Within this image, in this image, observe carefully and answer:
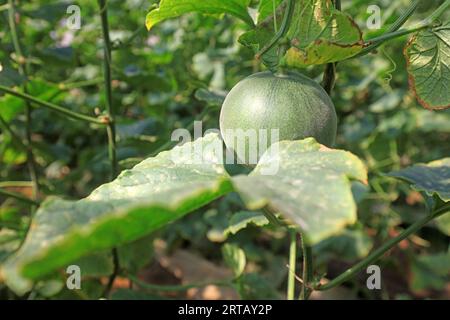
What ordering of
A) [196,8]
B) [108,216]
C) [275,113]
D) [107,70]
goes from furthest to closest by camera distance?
[107,70] < [196,8] < [275,113] < [108,216]

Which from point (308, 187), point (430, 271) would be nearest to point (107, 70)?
point (308, 187)

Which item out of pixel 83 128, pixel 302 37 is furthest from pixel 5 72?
pixel 83 128

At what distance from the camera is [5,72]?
132 cm

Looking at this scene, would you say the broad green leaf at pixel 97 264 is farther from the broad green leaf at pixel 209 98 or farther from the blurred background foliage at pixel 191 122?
the broad green leaf at pixel 209 98

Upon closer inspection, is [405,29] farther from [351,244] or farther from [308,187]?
[351,244]

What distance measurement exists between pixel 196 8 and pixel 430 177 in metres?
0.60

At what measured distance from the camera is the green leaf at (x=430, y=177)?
99 cm

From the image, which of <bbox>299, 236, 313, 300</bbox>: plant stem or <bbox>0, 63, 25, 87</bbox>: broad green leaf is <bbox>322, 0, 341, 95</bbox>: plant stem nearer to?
<bbox>299, 236, 313, 300</bbox>: plant stem

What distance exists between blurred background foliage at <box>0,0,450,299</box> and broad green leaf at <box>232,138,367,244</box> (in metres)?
0.95

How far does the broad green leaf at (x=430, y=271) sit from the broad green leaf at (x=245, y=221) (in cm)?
151

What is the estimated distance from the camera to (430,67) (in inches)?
36.6

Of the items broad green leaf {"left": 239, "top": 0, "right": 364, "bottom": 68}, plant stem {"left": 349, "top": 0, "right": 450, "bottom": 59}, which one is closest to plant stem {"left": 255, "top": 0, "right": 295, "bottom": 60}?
broad green leaf {"left": 239, "top": 0, "right": 364, "bottom": 68}

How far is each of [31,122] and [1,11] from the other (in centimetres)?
37

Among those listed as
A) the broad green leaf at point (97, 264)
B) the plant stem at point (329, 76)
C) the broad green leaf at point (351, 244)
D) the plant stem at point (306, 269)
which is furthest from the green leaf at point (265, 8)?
the broad green leaf at point (351, 244)
